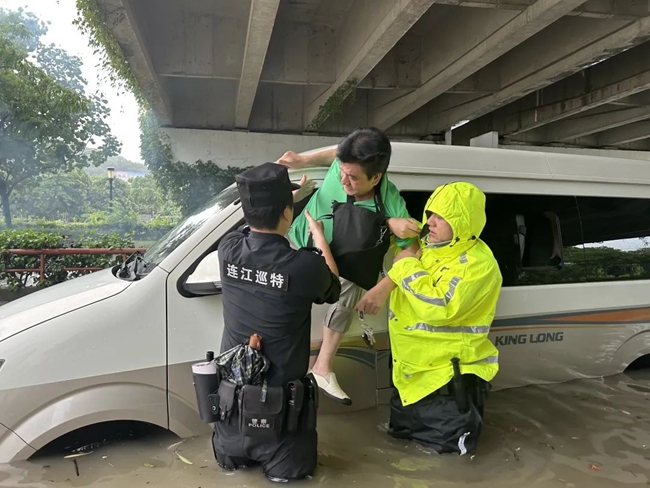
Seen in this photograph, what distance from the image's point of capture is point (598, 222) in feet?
12.5

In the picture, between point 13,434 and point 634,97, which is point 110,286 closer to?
point 13,434

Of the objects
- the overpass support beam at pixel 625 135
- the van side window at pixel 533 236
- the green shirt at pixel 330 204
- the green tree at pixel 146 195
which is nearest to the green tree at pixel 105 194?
the green tree at pixel 146 195

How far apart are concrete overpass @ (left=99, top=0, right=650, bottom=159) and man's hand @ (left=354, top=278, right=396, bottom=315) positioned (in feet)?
14.9

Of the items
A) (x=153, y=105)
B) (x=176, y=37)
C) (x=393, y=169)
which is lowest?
(x=393, y=169)

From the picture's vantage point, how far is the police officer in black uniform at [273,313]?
223 centimetres

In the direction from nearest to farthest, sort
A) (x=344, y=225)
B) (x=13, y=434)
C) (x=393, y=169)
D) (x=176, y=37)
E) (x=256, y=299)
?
(x=256, y=299), (x=13, y=434), (x=344, y=225), (x=393, y=169), (x=176, y=37)

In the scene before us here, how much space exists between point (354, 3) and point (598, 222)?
6.02 metres

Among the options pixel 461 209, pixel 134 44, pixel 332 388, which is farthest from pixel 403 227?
pixel 134 44

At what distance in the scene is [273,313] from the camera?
7.43 feet

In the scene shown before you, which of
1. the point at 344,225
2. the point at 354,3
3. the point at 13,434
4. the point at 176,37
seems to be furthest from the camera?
the point at 176,37

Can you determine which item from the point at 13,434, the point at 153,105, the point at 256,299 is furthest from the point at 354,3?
the point at 13,434

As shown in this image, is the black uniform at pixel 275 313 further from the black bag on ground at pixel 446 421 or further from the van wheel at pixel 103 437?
the black bag on ground at pixel 446 421

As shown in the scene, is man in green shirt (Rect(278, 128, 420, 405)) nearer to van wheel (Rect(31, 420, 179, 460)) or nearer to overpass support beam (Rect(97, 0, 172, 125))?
van wheel (Rect(31, 420, 179, 460))

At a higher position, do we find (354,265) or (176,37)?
(176,37)
